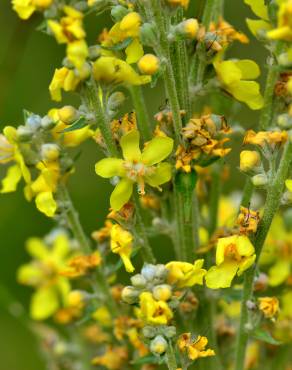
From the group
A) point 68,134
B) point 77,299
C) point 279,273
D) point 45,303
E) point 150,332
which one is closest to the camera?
point 150,332

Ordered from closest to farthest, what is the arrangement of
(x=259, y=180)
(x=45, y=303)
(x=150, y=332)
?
(x=150, y=332) < (x=259, y=180) < (x=45, y=303)

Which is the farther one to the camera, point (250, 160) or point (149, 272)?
point (250, 160)

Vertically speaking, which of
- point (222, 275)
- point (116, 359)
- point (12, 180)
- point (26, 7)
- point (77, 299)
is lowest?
point (116, 359)

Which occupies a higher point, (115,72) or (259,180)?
(115,72)

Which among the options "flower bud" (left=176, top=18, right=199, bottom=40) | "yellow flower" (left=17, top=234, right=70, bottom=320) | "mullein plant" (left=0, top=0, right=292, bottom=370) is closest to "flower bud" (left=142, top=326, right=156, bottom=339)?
"mullein plant" (left=0, top=0, right=292, bottom=370)

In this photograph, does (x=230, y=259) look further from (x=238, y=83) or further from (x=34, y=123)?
(x=34, y=123)

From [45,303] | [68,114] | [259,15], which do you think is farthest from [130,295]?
[45,303]

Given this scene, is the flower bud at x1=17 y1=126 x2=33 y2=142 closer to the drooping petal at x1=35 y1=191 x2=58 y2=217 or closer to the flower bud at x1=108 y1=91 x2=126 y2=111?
the drooping petal at x1=35 y1=191 x2=58 y2=217
